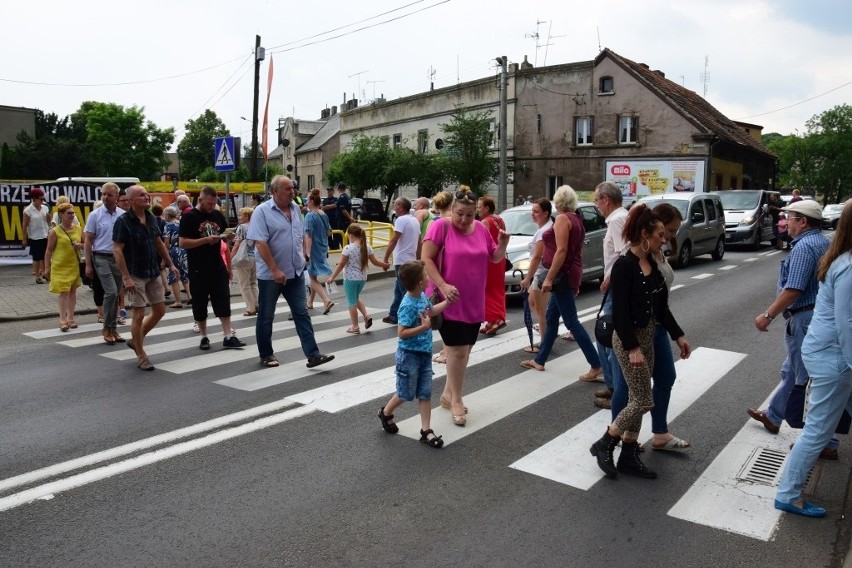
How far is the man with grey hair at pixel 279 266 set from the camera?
23.5 ft

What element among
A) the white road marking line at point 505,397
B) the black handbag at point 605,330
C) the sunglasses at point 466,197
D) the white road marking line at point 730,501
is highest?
the sunglasses at point 466,197

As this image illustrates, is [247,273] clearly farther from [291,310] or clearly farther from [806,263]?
[806,263]

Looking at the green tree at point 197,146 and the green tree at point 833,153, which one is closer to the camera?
the green tree at point 833,153

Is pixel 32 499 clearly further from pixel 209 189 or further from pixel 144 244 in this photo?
pixel 209 189

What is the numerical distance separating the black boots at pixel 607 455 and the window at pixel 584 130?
35949mm

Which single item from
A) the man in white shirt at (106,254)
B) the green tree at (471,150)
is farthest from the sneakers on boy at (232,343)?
the green tree at (471,150)

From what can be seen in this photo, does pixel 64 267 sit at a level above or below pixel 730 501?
above

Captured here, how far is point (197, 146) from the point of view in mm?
101500

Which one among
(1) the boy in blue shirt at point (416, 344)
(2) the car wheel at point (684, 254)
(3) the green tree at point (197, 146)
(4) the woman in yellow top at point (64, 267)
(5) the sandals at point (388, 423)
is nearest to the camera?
(1) the boy in blue shirt at point (416, 344)

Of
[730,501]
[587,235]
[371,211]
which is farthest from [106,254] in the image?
[371,211]

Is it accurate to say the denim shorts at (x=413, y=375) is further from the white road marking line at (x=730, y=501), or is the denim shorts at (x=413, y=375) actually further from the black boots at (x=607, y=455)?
the white road marking line at (x=730, y=501)

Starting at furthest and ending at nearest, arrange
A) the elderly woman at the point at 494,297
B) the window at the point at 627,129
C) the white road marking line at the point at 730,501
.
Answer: the window at the point at 627,129 → the elderly woman at the point at 494,297 → the white road marking line at the point at 730,501

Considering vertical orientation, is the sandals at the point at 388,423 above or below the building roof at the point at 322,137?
below

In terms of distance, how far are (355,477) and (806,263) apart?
3181mm
